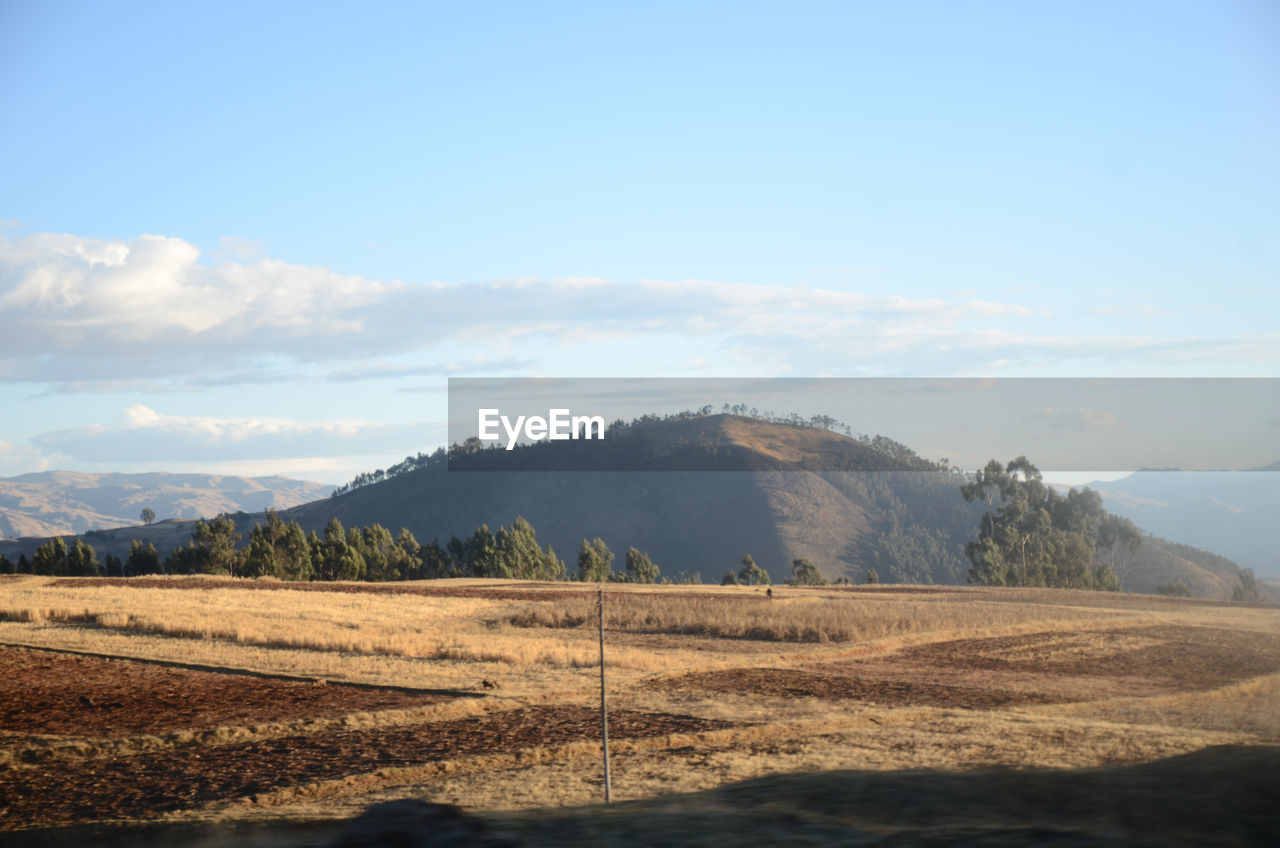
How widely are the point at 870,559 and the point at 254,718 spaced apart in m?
155

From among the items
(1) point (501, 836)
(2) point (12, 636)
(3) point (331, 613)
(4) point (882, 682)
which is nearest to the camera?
(1) point (501, 836)

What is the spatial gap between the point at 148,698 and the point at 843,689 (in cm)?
1532

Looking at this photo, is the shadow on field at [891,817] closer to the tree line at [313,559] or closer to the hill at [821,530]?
the tree line at [313,559]

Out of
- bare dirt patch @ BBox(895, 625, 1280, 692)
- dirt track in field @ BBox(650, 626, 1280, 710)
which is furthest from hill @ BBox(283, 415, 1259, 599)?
dirt track in field @ BBox(650, 626, 1280, 710)

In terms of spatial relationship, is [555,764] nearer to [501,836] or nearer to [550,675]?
[501,836]

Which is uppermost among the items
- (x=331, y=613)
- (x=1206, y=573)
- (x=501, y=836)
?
(x=501, y=836)

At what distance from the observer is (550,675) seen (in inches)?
937

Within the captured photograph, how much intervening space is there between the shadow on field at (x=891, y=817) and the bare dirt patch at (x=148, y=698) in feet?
25.4

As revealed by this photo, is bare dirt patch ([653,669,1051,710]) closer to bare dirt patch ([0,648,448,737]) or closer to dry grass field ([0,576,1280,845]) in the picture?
dry grass field ([0,576,1280,845])

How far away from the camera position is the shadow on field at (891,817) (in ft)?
24.1

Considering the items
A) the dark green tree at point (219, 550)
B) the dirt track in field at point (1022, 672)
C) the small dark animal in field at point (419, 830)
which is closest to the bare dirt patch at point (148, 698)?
the dirt track in field at point (1022, 672)

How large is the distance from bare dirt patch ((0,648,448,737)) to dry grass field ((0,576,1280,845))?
0.12 m

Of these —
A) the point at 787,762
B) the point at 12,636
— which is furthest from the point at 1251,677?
the point at 12,636

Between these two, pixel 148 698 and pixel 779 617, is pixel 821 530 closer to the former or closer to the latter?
pixel 779 617
